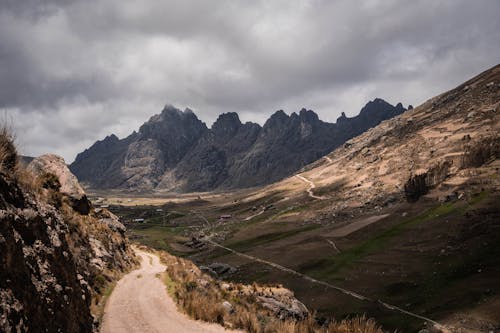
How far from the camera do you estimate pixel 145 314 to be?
18.1 metres

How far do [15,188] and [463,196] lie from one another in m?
83.7

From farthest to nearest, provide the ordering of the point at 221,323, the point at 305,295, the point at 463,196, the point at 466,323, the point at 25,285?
the point at 463,196 < the point at 305,295 < the point at 466,323 < the point at 221,323 < the point at 25,285

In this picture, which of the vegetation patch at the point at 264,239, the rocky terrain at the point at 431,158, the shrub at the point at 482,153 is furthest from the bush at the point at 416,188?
the vegetation patch at the point at 264,239

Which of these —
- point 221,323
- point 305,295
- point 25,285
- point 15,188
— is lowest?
point 305,295

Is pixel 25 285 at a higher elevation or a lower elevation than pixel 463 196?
higher

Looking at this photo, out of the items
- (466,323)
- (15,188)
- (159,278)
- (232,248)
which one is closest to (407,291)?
(466,323)

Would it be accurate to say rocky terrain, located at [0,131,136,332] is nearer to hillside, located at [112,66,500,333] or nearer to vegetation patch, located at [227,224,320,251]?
hillside, located at [112,66,500,333]

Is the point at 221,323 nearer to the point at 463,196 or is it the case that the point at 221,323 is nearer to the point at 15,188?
the point at 15,188

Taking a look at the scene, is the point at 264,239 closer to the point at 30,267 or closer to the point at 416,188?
the point at 416,188

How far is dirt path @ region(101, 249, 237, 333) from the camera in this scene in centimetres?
1582

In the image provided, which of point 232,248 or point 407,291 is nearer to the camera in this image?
point 407,291

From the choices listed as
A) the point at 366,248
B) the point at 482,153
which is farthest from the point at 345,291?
the point at 482,153

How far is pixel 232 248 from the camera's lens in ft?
346

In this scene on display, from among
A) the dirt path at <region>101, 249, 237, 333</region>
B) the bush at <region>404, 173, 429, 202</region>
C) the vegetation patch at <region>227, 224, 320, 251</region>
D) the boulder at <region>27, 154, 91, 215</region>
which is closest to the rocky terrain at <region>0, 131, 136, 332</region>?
the dirt path at <region>101, 249, 237, 333</region>
